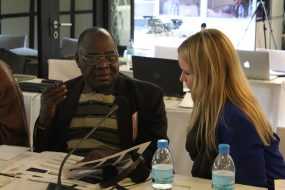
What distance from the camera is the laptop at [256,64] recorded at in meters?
4.05

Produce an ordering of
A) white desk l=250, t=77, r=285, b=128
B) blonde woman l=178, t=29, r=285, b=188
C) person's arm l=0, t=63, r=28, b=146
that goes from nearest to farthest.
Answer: blonde woman l=178, t=29, r=285, b=188 → person's arm l=0, t=63, r=28, b=146 → white desk l=250, t=77, r=285, b=128

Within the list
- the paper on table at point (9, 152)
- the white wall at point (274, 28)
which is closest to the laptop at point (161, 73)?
the paper on table at point (9, 152)

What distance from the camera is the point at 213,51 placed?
1927mm

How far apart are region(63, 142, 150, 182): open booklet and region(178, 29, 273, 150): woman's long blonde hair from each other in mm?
286

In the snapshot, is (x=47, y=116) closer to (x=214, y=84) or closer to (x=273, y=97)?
(x=214, y=84)

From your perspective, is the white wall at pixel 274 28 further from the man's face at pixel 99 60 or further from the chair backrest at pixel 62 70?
the man's face at pixel 99 60

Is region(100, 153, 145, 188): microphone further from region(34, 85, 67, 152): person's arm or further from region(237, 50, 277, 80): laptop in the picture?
region(237, 50, 277, 80): laptop

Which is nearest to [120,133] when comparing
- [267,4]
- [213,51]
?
[213,51]

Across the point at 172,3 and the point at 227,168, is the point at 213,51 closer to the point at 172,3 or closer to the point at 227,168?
the point at 227,168

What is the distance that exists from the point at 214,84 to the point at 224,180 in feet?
1.46

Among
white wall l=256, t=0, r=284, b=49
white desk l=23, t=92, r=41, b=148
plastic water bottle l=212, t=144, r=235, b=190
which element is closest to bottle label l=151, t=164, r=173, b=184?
plastic water bottle l=212, t=144, r=235, b=190

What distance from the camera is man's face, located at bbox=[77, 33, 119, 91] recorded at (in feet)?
6.95

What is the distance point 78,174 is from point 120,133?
0.45 m

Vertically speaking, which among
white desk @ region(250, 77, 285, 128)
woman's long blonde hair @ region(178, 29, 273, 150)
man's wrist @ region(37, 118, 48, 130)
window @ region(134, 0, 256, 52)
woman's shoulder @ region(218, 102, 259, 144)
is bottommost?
white desk @ region(250, 77, 285, 128)
